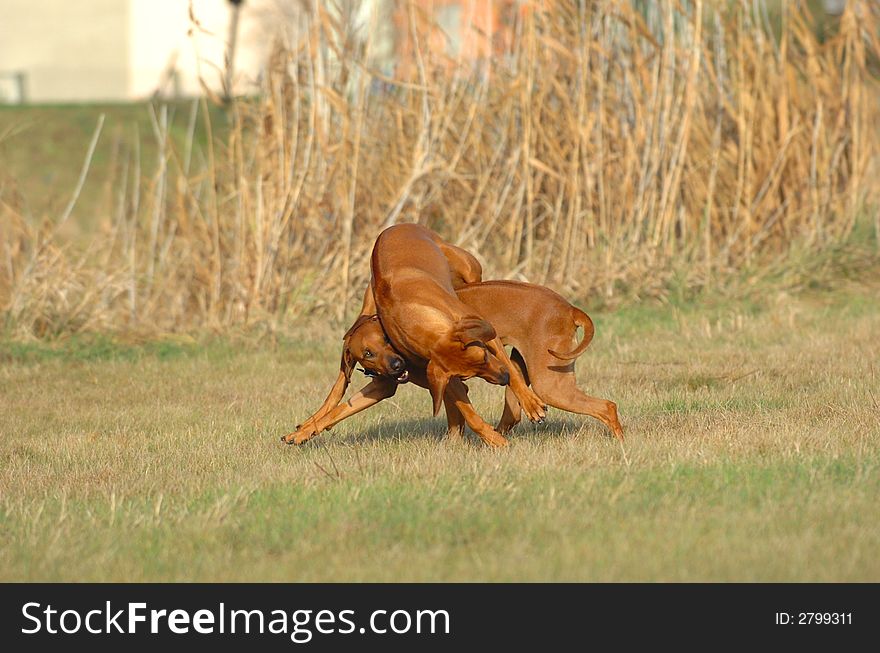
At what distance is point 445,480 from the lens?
4.86 metres

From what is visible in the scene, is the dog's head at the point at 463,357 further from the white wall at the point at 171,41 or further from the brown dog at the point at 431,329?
the white wall at the point at 171,41

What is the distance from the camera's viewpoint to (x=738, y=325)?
916cm

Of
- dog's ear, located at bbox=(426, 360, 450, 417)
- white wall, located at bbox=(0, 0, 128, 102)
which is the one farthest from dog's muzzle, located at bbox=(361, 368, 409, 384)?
white wall, located at bbox=(0, 0, 128, 102)

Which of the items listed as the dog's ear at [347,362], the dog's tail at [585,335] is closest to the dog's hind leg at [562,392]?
the dog's tail at [585,335]

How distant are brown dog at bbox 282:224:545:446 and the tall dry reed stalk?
4034mm

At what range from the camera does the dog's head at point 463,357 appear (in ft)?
15.6

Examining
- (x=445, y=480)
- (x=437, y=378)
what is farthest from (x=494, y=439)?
(x=437, y=378)

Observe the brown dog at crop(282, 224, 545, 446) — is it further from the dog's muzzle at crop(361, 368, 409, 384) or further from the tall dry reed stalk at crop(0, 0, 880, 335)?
the tall dry reed stalk at crop(0, 0, 880, 335)

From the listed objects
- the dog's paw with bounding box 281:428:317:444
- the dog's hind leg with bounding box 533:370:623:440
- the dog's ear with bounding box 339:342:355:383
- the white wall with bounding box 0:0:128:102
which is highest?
the dog's ear with bounding box 339:342:355:383

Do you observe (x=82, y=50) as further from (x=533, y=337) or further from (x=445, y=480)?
(x=445, y=480)

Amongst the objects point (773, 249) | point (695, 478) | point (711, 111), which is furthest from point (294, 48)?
point (695, 478)

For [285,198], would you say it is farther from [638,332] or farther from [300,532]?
[300,532]

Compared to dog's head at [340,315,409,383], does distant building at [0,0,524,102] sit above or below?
below

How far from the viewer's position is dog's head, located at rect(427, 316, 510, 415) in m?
4.76
